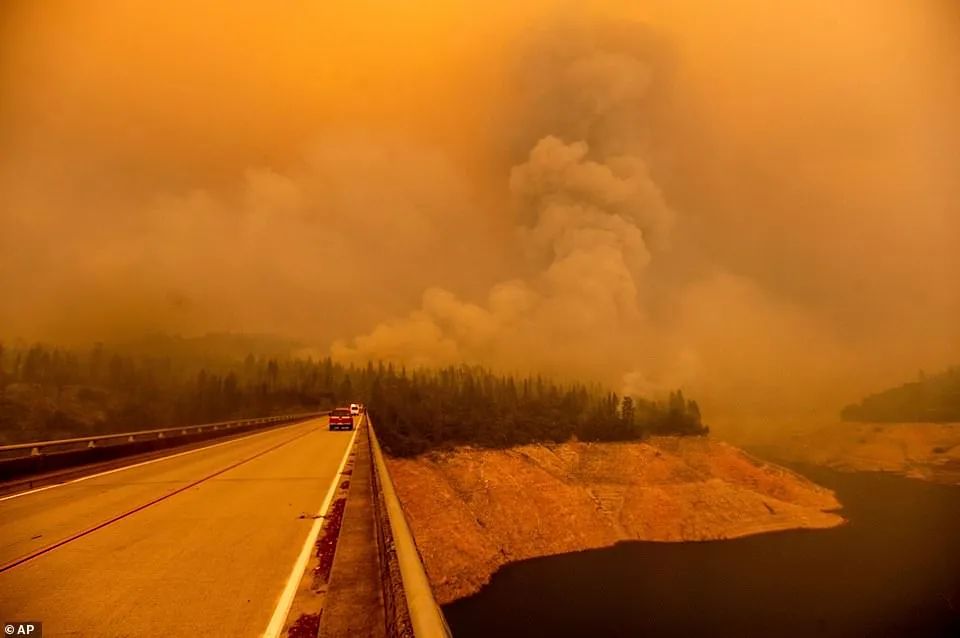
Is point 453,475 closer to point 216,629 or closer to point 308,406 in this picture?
point 216,629

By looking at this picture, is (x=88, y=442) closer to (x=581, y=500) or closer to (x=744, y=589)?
(x=744, y=589)

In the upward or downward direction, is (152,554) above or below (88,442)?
below

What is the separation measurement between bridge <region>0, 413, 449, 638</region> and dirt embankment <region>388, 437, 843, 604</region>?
43.9 m

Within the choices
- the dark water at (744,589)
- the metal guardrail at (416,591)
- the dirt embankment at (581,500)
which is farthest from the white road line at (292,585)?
the dark water at (744,589)

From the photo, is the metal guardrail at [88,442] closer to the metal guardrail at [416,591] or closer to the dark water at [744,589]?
the metal guardrail at [416,591]

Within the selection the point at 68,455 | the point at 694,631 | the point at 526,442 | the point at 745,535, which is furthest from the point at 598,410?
the point at 68,455

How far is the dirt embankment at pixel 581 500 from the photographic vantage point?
65.4 meters

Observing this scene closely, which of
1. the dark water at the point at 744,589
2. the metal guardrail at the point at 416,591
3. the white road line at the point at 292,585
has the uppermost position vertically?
the metal guardrail at the point at 416,591

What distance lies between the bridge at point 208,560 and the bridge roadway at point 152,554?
0.08 ft

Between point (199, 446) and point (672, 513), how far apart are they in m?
102

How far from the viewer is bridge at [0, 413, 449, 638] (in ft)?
16.3

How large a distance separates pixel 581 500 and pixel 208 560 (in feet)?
339

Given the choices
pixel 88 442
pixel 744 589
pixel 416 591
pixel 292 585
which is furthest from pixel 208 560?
pixel 744 589

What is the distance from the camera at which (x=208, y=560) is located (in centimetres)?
739
